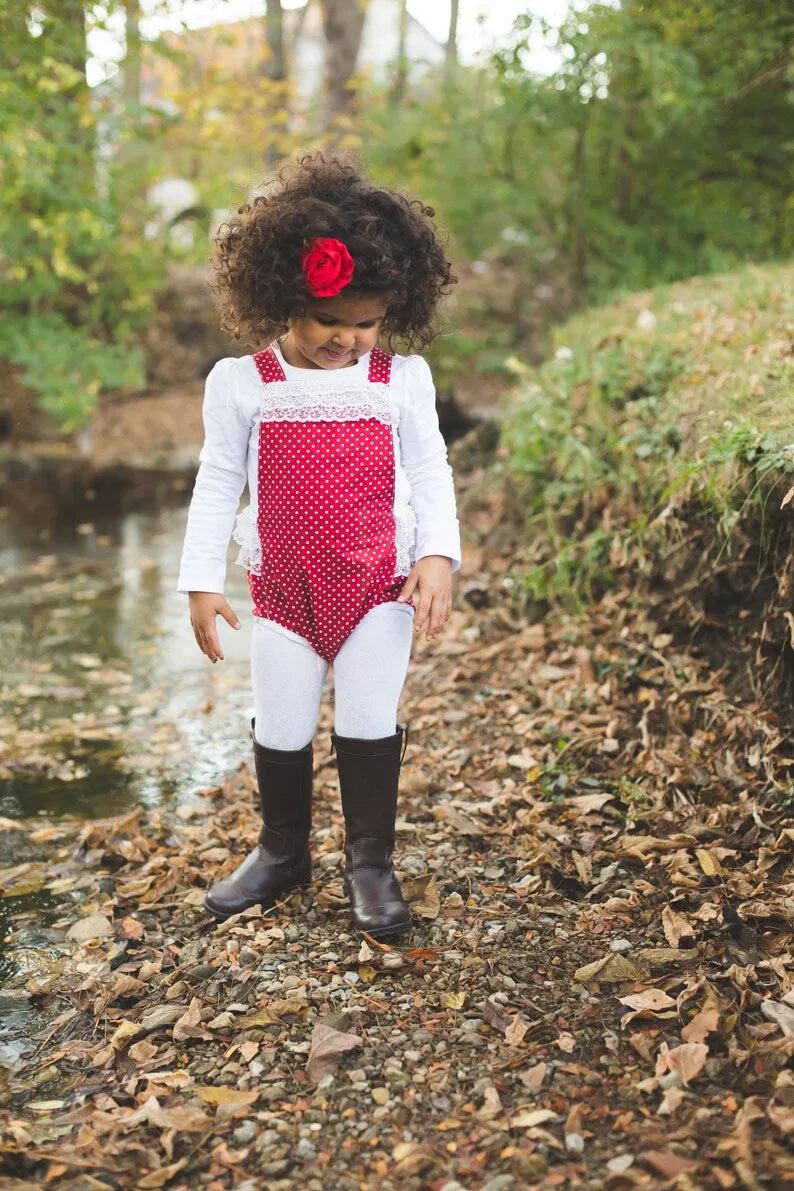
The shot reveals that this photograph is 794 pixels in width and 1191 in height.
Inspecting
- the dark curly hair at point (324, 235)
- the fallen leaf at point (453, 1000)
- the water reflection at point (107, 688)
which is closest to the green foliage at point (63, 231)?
the water reflection at point (107, 688)

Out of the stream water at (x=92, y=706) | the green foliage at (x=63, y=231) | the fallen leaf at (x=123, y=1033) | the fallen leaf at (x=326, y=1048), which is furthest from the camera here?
the green foliage at (x=63, y=231)

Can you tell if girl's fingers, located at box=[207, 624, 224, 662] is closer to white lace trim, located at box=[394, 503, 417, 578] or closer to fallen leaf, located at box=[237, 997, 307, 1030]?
white lace trim, located at box=[394, 503, 417, 578]

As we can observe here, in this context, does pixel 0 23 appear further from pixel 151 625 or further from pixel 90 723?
pixel 90 723

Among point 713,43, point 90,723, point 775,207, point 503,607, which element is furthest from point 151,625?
point 775,207

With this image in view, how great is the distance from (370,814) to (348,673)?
1.23 ft

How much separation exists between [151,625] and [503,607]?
1.87 metres

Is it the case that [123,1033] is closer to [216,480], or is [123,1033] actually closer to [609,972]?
[609,972]

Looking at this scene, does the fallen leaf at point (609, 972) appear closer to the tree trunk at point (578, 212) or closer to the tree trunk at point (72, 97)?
the tree trunk at point (72, 97)

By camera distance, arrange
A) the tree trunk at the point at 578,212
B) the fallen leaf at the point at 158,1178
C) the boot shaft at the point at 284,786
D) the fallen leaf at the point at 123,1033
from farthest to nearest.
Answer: the tree trunk at the point at 578,212 → the boot shaft at the point at 284,786 → the fallen leaf at the point at 123,1033 → the fallen leaf at the point at 158,1178

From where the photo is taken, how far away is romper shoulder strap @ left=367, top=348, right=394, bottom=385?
2551 millimetres

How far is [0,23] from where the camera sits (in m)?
6.72

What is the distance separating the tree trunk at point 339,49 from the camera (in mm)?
12648

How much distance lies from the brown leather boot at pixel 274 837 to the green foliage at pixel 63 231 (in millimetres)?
5241

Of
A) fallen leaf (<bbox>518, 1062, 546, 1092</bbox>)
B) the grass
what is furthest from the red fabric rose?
fallen leaf (<bbox>518, 1062, 546, 1092</bbox>)
